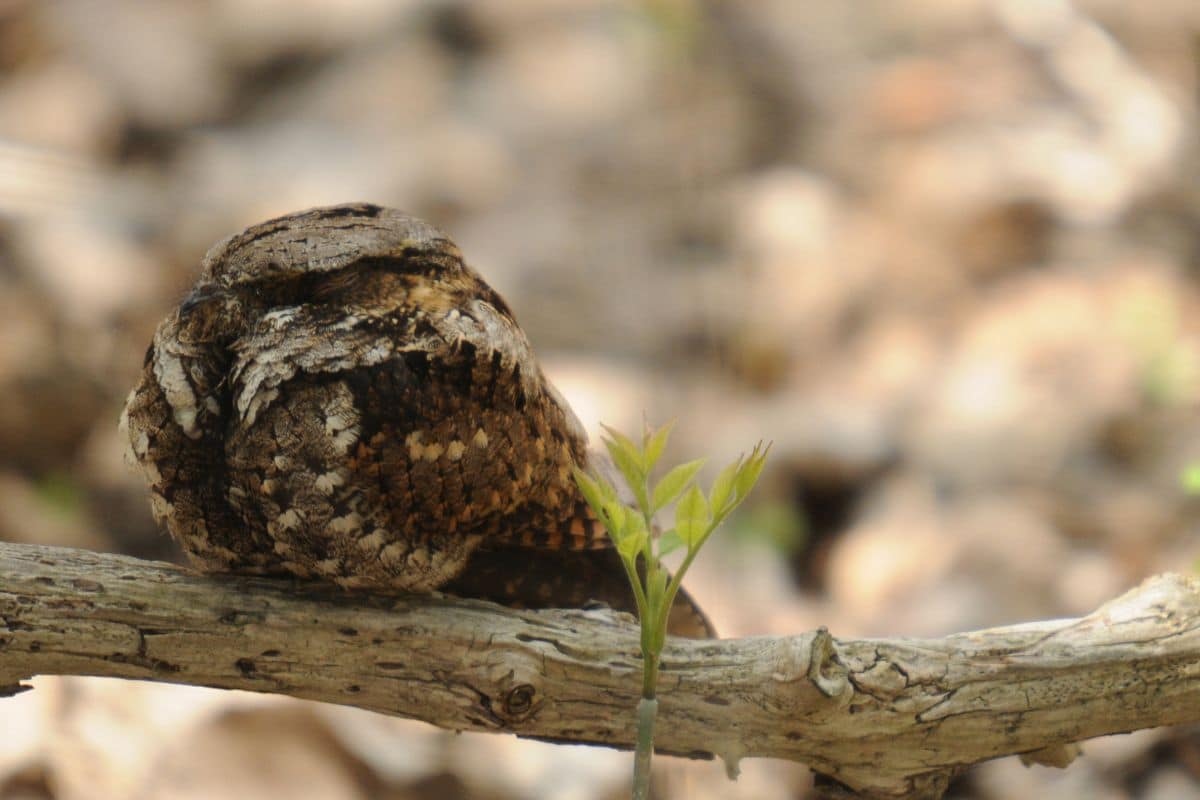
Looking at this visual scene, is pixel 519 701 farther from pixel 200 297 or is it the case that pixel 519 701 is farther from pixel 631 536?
pixel 200 297

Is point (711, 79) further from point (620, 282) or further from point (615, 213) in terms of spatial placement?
point (620, 282)

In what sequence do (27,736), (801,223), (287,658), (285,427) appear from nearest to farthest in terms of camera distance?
(285,427) → (287,658) → (27,736) → (801,223)

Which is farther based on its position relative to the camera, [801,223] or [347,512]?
[801,223]

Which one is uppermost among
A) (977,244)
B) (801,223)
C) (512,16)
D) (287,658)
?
(512,16)

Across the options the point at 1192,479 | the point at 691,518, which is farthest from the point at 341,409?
the point at 1192,479

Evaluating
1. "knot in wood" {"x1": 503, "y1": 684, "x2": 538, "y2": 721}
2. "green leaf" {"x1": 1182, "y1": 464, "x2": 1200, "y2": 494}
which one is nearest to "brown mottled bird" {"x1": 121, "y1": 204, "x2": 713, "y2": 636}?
"knot in wood" {"x1": 503, "y1": 684, "x2": 538, "y2": 721}

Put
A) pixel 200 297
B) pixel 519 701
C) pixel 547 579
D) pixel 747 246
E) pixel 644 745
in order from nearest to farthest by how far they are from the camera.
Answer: pixel 644 745, pixel 200 297, pixel 519 701, pixel 547 579, pixel 747 246

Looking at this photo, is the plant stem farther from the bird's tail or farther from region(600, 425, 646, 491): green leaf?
the bird's tail

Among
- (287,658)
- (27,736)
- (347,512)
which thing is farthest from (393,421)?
(27,736)
